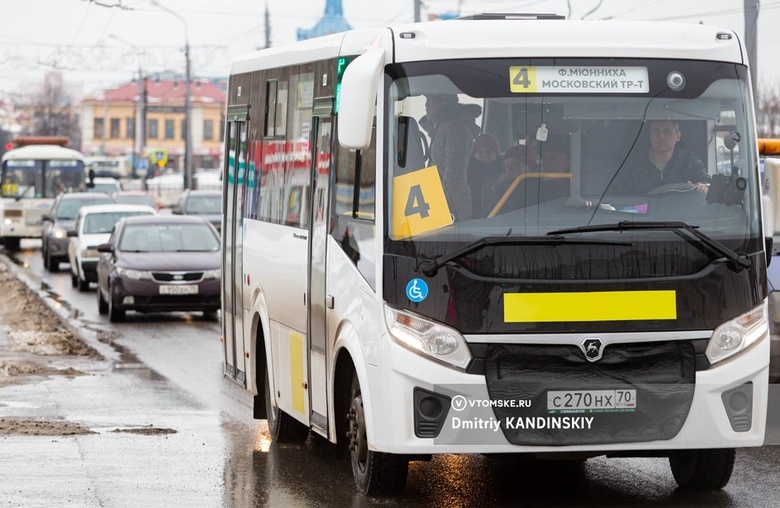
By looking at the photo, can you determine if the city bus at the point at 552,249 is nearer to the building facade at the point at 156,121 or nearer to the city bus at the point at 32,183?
the city bus at the point at 32,183

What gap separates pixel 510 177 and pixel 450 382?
41.0 inches

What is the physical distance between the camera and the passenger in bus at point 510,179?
7637 millimetres

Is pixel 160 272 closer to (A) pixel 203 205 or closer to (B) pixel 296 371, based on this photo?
(B) pixel 296 371

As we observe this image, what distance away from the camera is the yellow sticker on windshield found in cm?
760

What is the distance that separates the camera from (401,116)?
25.4ft

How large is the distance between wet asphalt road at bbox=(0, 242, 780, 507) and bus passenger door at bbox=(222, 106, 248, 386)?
21.1 inches

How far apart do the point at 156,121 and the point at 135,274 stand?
413 feet

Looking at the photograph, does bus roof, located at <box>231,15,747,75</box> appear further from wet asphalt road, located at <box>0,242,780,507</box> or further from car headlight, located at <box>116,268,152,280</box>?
car headlight, located at <box>116,268,152,280</box>

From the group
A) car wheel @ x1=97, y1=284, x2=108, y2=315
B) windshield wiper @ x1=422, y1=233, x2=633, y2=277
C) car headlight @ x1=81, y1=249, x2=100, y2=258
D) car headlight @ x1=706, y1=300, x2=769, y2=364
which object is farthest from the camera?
car headlight @ x1=81, y1=249, x2=100, y2=258

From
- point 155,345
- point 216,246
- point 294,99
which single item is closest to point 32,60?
point 216,246

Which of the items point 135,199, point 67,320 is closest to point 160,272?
point 67,320

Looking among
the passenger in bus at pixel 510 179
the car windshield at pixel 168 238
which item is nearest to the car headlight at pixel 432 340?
the passenger in bus at pixel 510 179

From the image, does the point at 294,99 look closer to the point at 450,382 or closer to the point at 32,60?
the point at 450,382

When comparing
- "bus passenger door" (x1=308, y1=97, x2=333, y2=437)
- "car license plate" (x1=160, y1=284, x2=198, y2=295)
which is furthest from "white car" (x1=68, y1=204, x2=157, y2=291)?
"bus passenger door" (x1=308, y1=97, x2=333, y2=437)
